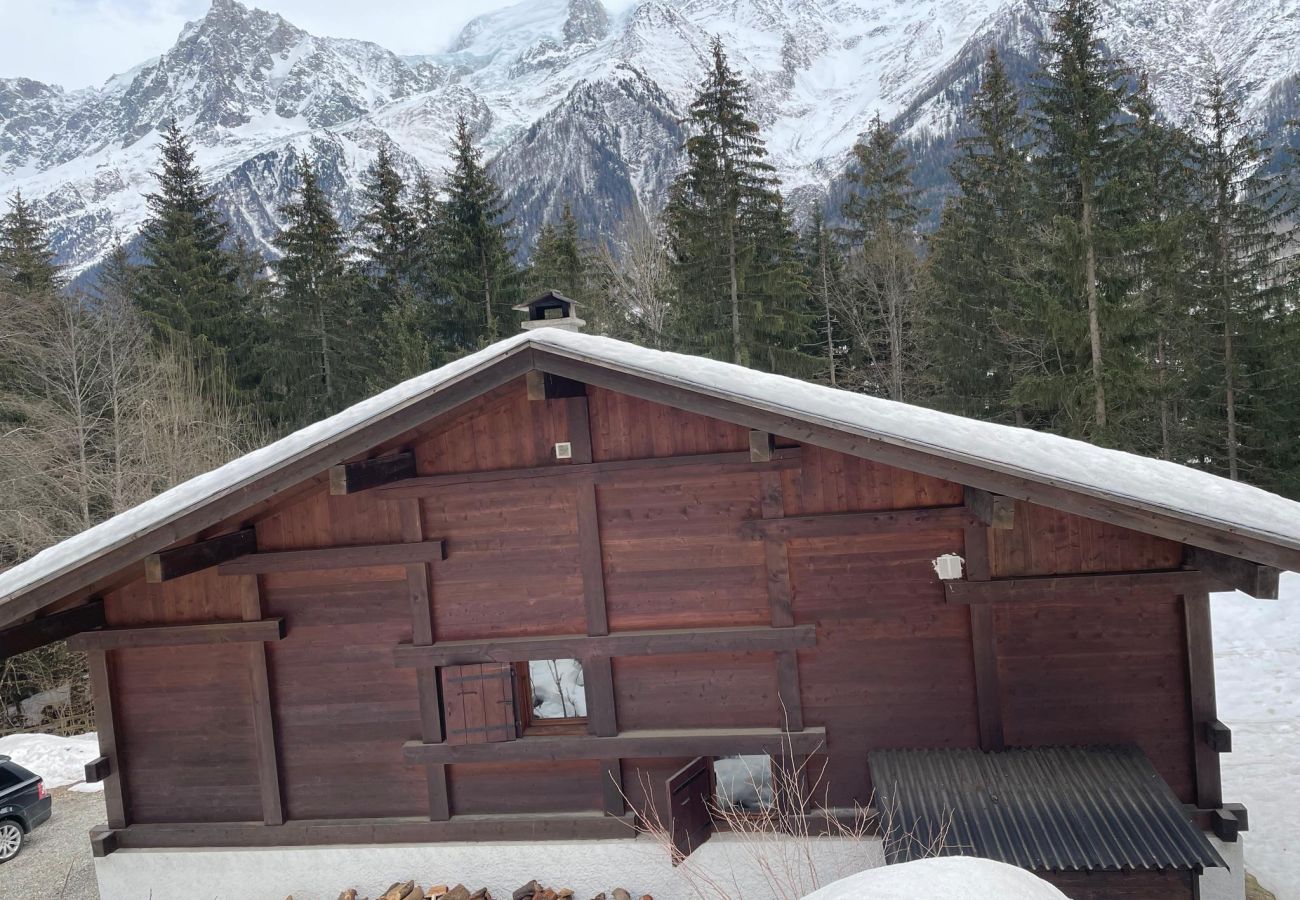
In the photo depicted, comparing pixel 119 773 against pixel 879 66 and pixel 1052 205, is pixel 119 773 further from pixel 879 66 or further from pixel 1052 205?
pixel 879 66

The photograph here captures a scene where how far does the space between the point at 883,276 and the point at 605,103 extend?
108411 mm

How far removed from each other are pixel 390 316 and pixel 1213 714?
25.7m

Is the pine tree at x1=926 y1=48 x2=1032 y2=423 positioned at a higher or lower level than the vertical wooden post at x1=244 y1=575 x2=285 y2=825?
higher

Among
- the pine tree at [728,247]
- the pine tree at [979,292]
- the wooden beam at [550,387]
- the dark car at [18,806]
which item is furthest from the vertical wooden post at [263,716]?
the pine tree at [979,292]

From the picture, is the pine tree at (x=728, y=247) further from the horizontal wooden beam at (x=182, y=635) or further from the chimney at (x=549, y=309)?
the horizontal wooden beam at (x=182, y=635)

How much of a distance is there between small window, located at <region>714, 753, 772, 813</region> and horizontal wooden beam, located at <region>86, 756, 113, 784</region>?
→ 5619 millimetres

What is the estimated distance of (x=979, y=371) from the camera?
25250 millimetres

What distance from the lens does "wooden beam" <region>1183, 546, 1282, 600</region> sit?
529 cm

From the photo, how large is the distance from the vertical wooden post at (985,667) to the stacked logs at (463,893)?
307 cm

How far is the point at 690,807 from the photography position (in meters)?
6.66

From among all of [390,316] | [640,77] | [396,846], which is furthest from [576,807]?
[640,77]

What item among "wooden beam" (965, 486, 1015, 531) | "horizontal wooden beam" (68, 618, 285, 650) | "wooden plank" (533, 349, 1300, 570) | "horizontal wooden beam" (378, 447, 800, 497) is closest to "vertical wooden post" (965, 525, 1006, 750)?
"wooden beam" (965, 486, 1015, 531)

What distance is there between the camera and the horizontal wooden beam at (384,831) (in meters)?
7.13

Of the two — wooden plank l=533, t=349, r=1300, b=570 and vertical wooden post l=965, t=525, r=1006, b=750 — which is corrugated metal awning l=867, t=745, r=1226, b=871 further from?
wooden plank l=533, t=349, r=1300, b=570
